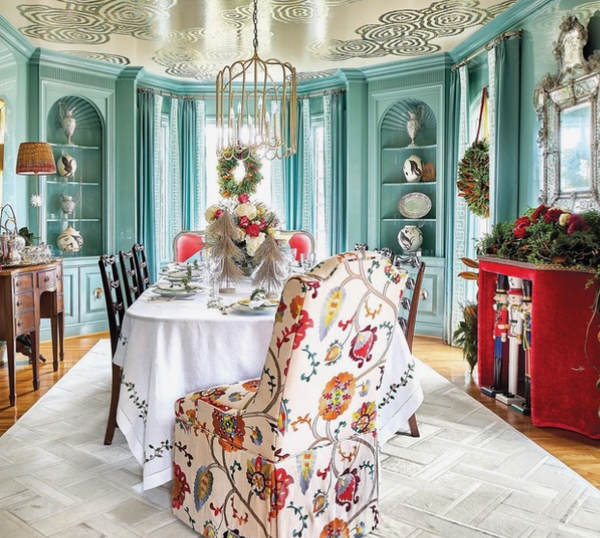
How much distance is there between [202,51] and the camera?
A: 5574 millimetres

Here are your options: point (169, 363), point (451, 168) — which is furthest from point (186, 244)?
point (169, 363)

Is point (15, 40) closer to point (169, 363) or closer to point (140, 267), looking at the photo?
point (140, 267)

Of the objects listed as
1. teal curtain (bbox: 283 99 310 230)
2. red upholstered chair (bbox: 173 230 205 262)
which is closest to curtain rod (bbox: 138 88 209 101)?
teal curtain (bbox: 283 99 310 230)

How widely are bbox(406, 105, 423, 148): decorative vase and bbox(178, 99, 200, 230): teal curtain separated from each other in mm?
2476

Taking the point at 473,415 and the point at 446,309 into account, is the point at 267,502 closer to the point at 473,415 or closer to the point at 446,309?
the point at 473,415

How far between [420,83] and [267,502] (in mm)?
Result: 5050

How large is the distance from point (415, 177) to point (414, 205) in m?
0.29

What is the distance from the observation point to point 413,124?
6230mm

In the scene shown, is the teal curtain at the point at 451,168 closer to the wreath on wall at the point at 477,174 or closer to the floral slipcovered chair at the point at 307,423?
the wreath on wall at the point at 477,174

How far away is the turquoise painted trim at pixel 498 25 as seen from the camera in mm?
4289

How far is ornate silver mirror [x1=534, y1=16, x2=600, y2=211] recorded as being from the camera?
3.69 m

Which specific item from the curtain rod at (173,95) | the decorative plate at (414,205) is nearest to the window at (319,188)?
the decorative plate at (414,205)

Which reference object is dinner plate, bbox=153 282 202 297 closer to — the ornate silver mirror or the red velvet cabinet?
the red velvet cabinet

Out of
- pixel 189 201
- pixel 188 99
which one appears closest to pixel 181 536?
pixel 189 201
